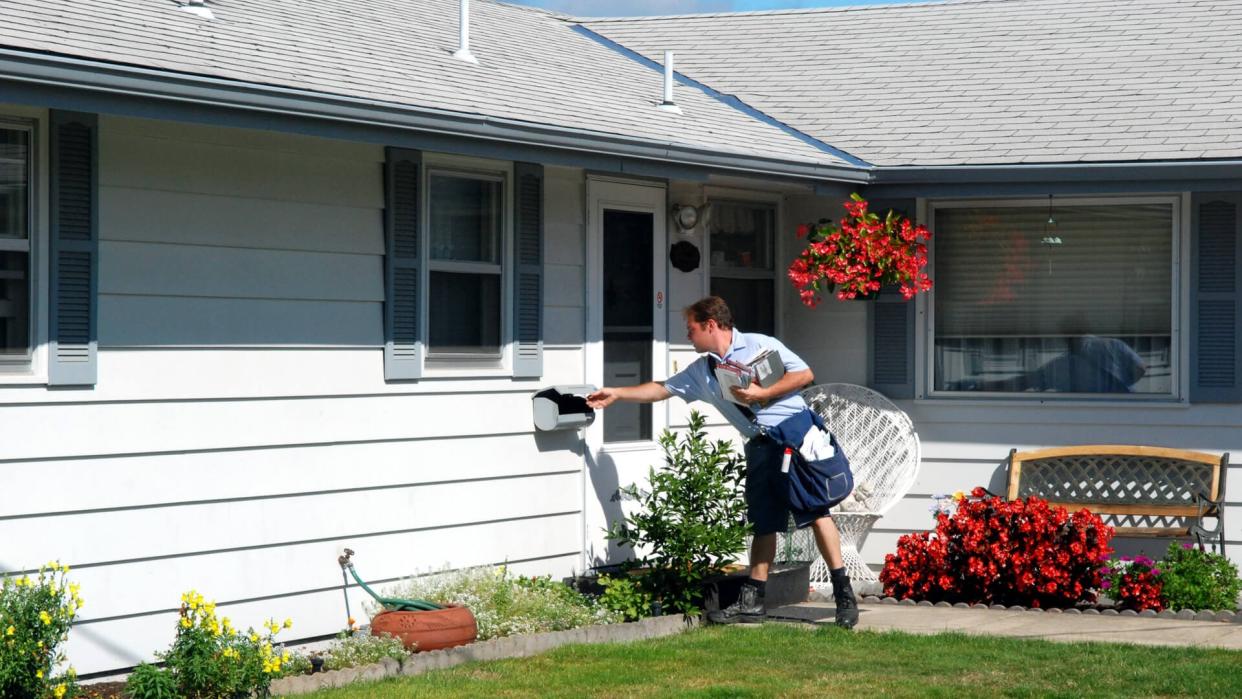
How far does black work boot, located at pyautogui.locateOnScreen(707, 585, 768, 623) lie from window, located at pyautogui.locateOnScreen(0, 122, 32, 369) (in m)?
3.87

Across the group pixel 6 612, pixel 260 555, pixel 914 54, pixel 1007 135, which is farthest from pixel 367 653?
pixel 914 54

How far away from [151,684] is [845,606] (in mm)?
3749

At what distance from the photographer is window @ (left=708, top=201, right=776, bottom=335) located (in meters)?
10.7

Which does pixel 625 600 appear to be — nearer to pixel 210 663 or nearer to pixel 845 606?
pixel 845 606

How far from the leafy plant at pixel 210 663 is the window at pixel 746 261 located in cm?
497

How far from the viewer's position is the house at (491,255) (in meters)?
6.80

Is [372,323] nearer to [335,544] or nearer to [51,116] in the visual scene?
[335,544]

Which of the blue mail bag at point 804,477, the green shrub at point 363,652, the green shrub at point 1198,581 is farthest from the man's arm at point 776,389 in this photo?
the green shrub at point 1198,581

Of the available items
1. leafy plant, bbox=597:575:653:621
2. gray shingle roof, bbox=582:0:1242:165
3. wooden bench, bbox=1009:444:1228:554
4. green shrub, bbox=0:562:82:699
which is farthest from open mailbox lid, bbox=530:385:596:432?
green shrub, bbox=0:562:82:699

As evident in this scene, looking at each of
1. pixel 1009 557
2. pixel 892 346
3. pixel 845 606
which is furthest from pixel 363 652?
pixel 892 346

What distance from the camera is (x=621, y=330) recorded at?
32.1ft

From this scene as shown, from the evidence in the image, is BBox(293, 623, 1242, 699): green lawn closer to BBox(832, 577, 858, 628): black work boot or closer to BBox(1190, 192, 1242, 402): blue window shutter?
BBox(832, 577, 858, 628): black work boot

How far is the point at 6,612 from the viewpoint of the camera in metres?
5.93

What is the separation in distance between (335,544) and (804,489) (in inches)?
96.9
